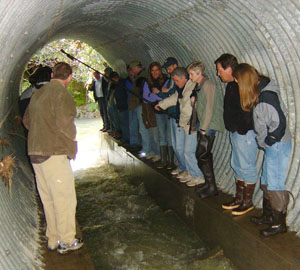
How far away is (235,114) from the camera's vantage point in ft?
13.5

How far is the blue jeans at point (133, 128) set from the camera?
851 cm

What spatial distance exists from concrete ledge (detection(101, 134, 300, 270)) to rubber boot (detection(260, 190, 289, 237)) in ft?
0.23

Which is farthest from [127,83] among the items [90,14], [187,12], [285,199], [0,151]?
[285,199]

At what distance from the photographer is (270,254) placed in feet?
11.5

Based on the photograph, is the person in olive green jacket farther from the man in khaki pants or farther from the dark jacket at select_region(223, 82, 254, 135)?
the man in khaki pants

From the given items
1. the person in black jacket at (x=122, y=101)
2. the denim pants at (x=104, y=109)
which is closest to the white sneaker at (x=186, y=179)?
the person in black jacket at (x=122, y=101)

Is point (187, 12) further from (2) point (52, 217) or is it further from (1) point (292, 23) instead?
(2) point (52, 217)

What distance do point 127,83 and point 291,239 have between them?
578cm

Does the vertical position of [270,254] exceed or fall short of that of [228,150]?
it falls short

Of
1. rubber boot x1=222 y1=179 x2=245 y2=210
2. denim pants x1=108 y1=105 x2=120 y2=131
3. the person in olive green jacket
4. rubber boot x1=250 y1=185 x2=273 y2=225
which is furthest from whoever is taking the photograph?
denim pants x1=108 y1=105 x2=120 y2=131

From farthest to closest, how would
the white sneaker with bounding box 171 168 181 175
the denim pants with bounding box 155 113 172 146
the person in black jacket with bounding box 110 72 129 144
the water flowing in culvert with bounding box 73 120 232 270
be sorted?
1. the person in black jacket with bounding box 110 72 129 144
2. the denim pants with bounding box 155 113 172 146
3. the white sneaker with bounding box 171 168 181 175
4. the water flowing in culvert with bounding box 73 120 232 270

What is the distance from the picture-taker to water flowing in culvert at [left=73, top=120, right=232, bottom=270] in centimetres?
458

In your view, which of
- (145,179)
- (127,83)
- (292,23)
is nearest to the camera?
(292,23)

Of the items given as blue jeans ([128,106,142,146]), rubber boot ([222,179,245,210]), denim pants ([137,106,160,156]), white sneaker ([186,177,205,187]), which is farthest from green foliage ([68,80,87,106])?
rubber boot ([222,179,245,210])
